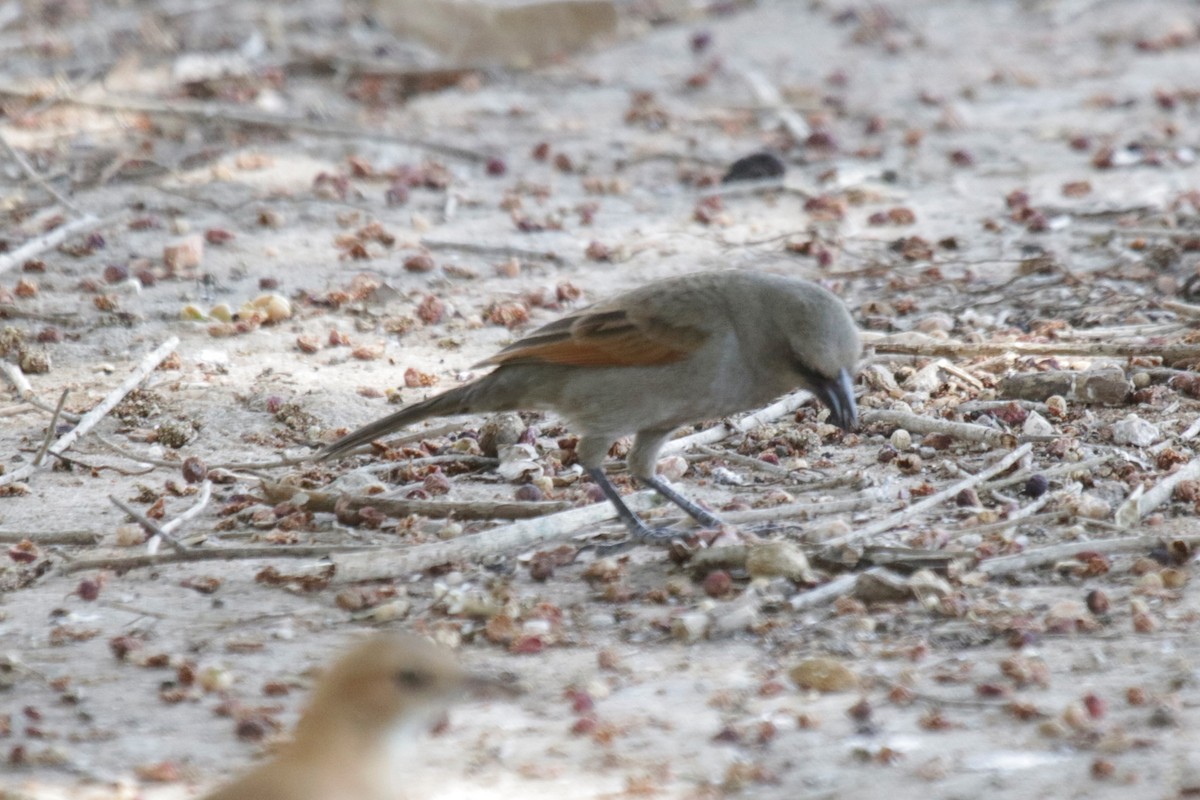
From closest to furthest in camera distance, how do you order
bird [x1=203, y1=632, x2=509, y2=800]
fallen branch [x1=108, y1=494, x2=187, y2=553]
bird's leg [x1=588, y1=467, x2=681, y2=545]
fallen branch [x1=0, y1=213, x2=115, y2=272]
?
bird [x1=203, y1=632, x2=509, y2=800]
fallen branch [x1=108, y1=494, x2=187, y2=553]
bird's leg [x1=588, y1=467, x2=681, y2=545]
fallen branch [x1=0, y1=213, x2=115, y2=272]

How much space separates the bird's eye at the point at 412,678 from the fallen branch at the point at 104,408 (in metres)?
3.00

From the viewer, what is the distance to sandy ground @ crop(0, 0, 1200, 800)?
4.14 meters

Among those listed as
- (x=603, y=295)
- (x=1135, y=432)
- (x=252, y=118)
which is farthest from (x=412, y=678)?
(x=252, y=118)

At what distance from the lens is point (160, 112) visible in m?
10.5

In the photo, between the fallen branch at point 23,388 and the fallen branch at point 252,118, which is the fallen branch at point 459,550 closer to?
the fallen branch at point 23,388

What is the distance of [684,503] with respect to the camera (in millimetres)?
5645

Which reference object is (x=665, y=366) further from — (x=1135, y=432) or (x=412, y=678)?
(x=412, y=678)

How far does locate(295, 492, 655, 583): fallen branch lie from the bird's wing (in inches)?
20.5

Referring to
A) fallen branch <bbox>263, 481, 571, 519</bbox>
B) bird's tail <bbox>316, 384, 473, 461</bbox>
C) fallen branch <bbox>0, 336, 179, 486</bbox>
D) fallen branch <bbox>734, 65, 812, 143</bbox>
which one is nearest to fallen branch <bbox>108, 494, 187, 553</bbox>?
fallen branch <bbox>263, 481, 571, 519</bbox>

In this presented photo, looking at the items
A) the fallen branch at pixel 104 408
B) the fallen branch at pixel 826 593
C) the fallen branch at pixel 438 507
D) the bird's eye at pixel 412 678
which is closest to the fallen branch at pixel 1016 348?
the fallen branch at pixel 438 507

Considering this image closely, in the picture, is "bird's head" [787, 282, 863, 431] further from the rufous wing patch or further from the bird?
the bird

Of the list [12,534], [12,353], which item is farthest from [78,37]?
[12,534]

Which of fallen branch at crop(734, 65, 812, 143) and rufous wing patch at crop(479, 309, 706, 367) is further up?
rufous wing patch at crop(479, 309, 706, 367)

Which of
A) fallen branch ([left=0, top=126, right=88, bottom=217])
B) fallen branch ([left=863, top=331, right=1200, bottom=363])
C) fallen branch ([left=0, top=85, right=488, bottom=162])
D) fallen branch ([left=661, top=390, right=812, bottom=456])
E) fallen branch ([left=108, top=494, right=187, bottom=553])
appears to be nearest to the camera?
fallen branch ([left=108, top=494, right=187, bottom=553])
